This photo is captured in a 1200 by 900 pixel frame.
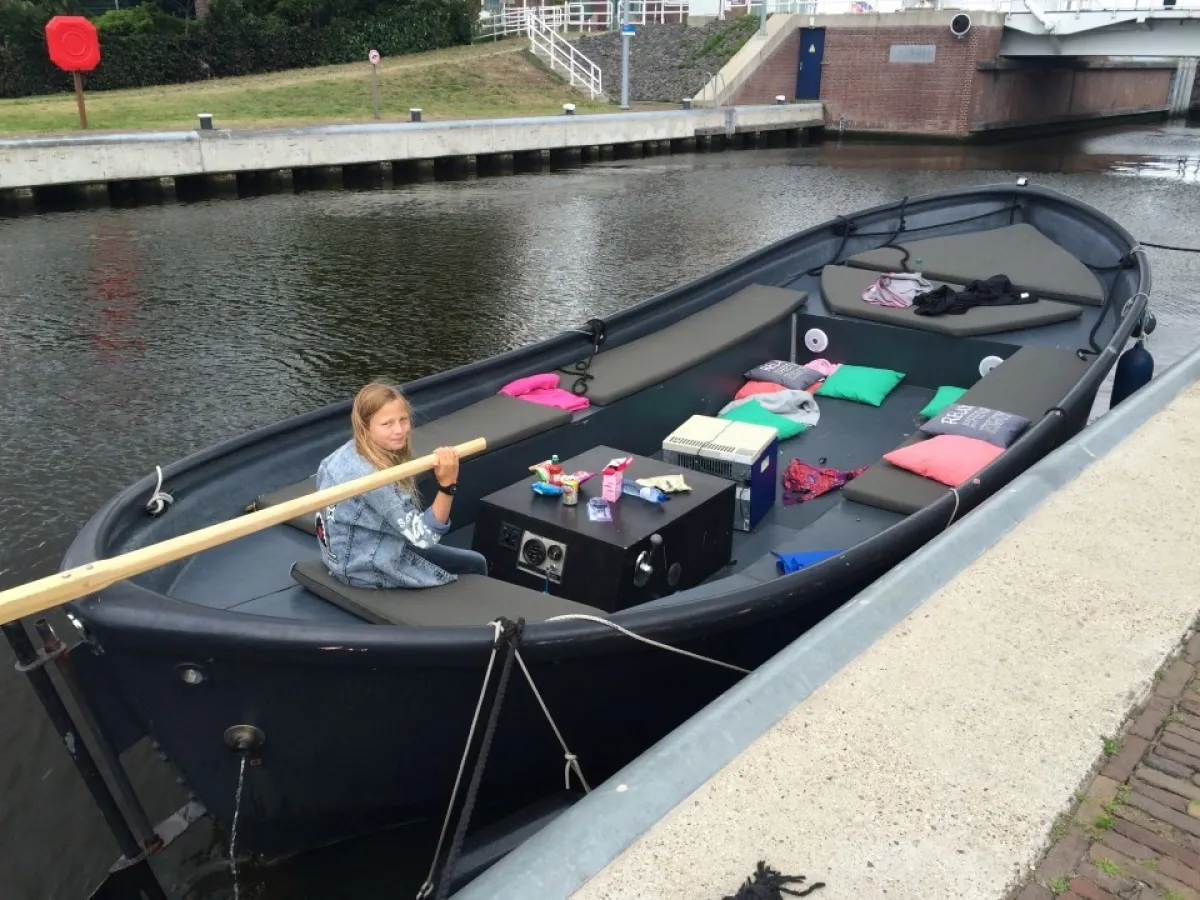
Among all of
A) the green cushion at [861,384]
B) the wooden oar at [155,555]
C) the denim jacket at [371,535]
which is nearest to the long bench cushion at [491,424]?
the denim jacket at [371,535]

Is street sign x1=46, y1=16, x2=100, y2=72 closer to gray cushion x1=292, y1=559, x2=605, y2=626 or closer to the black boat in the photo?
the black boat

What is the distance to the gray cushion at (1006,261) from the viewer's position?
951 centimetres

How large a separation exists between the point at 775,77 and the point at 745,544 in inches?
1513

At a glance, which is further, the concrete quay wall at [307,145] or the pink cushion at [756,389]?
the concrete quay wall at [307,145]

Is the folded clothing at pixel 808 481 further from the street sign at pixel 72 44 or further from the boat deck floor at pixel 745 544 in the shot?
the street sign at pixel 72 44

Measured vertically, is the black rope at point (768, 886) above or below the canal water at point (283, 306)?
above

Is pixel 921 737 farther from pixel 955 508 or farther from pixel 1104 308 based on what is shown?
pixel 1104 308

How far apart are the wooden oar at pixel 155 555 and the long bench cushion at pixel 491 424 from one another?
1.66m

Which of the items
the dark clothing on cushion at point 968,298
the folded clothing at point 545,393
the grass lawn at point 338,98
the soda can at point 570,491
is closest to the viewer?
the soda can at point 570,491

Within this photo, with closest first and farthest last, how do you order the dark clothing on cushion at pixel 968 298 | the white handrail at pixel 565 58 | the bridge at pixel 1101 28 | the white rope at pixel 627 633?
the white rope at pixel 627 633, the dark clothing on cushion at pixel 968 298, the bridge at pixel 1101 28, the white handrail at pixel 565 58

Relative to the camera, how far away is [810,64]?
1609 inches

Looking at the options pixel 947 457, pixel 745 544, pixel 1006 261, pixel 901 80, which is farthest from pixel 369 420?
pixel 901 80

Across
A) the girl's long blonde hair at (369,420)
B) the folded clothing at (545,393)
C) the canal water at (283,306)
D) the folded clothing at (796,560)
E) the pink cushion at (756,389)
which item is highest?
the girl's long blonde hair at (369,420)

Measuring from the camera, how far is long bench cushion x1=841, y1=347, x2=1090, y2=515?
589cm
